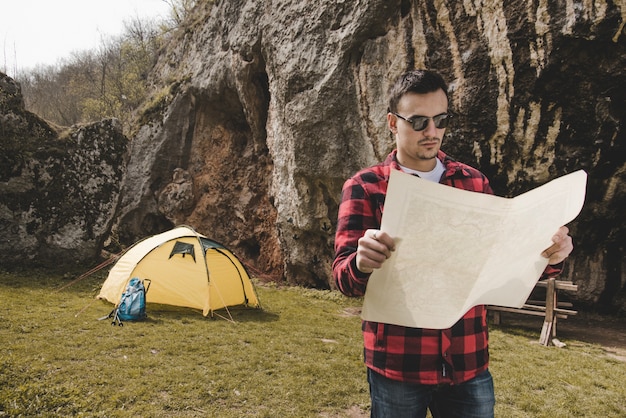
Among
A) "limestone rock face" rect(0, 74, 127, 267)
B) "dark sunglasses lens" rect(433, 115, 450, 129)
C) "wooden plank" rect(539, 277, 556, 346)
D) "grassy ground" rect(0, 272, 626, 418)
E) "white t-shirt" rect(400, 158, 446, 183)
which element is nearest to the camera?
"dark sunglasses lens" rect(433, 115, 450, 129)

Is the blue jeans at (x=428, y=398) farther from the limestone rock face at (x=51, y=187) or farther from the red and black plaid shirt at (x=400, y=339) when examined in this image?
the limestone rock face at (x=51, y=187)

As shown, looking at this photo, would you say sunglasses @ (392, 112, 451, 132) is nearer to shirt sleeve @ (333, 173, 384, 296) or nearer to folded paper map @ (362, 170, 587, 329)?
shirt sleeve @ (333, 173, 384, 296)

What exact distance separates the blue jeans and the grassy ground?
3013 mm

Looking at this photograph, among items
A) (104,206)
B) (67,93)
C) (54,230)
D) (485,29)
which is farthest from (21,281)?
(67,93)

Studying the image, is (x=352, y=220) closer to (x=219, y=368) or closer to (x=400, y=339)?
(x=400, y=339)

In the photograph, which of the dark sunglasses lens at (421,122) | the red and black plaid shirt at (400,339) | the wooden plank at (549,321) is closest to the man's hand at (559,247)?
the red and black plaid shirt at (400,339)

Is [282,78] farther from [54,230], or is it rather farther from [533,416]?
[533,416]

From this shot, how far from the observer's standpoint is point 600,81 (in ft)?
24.2

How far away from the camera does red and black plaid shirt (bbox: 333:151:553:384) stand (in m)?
1.73

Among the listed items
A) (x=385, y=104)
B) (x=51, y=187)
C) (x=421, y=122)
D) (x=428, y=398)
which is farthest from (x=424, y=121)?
(x=51, y=187)

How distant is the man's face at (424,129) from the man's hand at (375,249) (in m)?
0.59

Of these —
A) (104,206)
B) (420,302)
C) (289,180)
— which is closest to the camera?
(420,302)

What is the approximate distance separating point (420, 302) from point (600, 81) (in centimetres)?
808

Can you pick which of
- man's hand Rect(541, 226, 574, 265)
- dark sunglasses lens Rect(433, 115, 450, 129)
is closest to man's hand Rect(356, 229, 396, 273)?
man's hand Rect(541, 226, 574, 265)
